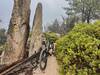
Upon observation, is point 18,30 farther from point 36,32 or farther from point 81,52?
point 81,52

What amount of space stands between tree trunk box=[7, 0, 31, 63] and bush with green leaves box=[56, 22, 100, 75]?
176cm

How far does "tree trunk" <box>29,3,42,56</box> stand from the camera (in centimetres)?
821

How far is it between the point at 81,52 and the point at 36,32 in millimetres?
1989

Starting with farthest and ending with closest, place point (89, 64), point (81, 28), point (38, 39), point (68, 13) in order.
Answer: point (68, 13) → point (38, 39) → point (81, 28) → point (89, 64)

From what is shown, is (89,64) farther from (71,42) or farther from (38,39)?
(38,39)

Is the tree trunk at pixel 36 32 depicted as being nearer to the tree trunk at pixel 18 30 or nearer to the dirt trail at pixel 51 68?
the tree trunk at pixel 18 30

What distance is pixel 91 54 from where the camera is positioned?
6812 millimetres

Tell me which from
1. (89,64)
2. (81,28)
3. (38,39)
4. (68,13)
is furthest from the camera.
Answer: (68,13)

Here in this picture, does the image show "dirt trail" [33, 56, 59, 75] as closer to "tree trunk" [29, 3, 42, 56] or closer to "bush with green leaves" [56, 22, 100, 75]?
"bush with green leaves" [56, 22, 100, 75]

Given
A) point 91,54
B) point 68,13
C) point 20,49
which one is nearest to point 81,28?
point 91,54

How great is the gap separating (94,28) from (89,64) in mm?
928

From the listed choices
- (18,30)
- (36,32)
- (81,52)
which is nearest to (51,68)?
(81,52)

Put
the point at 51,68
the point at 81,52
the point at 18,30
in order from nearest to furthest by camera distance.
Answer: the point at 81,52 < the point at 51,68 < the point at 18,30

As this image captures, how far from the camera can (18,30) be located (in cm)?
869
